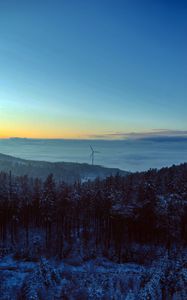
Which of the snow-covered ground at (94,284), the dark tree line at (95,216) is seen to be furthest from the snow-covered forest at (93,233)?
the snow-covered ground at (94,284)

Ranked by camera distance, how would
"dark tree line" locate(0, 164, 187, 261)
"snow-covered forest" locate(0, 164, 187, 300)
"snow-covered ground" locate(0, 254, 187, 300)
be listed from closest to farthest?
"snow-covered ground" locate(0, 254, 187, 300) < "snow-covered forest" locate(0, 164, 187, 300) < "dark tree line" locate(0, 164, 187, 261)

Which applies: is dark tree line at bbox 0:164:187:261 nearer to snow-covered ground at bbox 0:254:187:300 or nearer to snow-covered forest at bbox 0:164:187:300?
snow-covered forest at bbox 0:164:187:300

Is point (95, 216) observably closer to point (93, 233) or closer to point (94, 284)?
point (93, 233)

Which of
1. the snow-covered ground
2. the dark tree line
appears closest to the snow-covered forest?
the dark tree line

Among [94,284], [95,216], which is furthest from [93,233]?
[94,284]

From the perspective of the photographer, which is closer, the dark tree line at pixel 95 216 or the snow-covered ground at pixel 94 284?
the snow-covered ground at pixel 94 284

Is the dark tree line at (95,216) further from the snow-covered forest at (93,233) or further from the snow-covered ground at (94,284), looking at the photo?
the snow-covered ground at (94,284)

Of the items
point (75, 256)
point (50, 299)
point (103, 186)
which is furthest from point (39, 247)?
point (50, 299)
